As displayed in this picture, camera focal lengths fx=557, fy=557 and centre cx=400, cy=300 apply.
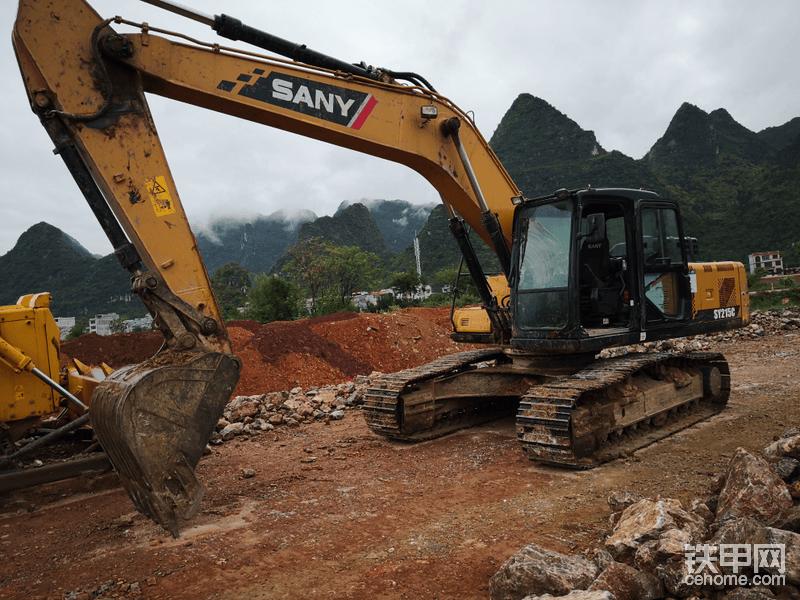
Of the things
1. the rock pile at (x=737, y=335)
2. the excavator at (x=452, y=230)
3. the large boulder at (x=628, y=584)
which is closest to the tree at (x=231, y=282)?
the rock pile at (x=737, y=335)

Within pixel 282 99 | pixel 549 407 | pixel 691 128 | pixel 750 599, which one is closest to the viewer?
pixel 750 599

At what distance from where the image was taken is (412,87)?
5547 mm

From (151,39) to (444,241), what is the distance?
197 feet

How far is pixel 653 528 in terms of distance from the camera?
3006mm

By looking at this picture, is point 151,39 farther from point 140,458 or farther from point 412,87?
point 140,458

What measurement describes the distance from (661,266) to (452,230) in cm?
247

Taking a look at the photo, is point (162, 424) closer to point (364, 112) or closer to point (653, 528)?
Answer: point (653, 528)

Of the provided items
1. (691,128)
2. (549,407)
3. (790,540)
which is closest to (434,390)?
(549,407)

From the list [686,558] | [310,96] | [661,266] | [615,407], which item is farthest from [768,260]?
[686,558]

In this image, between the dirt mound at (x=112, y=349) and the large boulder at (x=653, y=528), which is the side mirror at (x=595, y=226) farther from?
the dirt mound at (x=112, y=349)

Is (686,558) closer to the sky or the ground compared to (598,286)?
closer to the ground

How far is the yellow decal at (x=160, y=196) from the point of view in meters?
4.04

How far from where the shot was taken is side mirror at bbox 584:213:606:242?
6.00 metres

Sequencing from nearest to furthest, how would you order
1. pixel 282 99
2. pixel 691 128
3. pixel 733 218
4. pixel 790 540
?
pixel 790 540 → pixel 282 99 → pixel 733 218 → pixel 691 128
